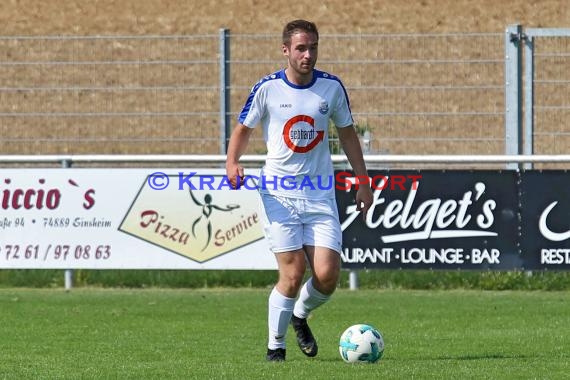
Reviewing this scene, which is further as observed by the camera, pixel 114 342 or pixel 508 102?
pixel 508 102

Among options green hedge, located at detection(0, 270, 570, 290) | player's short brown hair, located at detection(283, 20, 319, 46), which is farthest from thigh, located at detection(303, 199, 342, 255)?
green hedge, located at detection(0, 270, 570, 290)

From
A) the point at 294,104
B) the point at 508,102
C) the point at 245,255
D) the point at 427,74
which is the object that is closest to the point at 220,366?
the point at 294,104

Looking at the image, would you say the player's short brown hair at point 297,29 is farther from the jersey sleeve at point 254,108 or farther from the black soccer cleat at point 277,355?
the black soccer cleat at point 277,355

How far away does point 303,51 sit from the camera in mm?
8625

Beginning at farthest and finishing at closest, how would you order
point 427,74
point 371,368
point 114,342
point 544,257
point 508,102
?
point 427,74, point 508,102, point 544,257, point 114,342, point 371,368

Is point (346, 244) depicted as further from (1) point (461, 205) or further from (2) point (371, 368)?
(2) point (371, 368)

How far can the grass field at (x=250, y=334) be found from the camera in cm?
851

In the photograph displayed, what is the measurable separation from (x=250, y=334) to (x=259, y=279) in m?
4.25

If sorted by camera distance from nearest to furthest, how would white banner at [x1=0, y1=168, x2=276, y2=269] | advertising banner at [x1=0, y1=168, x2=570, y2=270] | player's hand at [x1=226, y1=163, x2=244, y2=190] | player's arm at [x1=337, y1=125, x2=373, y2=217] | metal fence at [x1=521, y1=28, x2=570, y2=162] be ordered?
player's hand at [x1=226, y1=163, x2=244, y2=190]
player's arm at [x1=337, y1=125, x2=373, y2=217]
advertising banner at [x1=0, y1=168, x2=570, y2=270]
white banner at [x1=0, y1=168, x2=276, y2=269]
metal fence at [x1=521, y1=28, x2=570, y2=162]

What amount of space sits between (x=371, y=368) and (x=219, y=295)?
6204 mm

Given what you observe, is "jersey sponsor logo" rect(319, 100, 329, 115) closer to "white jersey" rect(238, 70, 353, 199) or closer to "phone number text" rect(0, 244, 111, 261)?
"white jersey" rect(238, 70, 353, 199)

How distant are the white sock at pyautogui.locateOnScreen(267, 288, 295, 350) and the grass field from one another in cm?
16

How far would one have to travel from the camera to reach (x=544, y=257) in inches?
559

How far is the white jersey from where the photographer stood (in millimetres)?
8750
